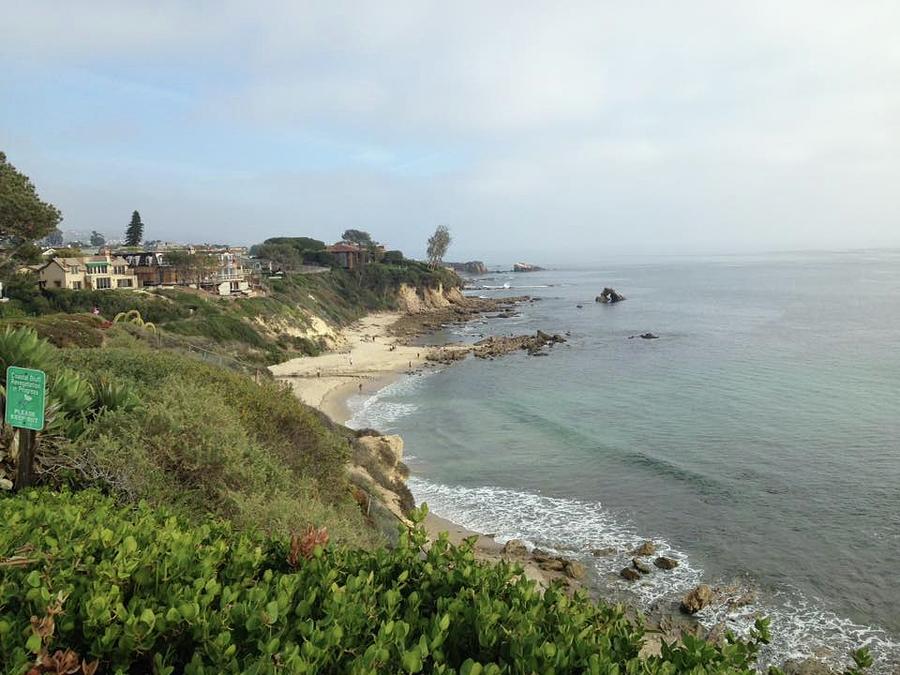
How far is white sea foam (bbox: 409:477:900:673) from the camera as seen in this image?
14719 mm

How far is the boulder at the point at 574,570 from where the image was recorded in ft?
59.3

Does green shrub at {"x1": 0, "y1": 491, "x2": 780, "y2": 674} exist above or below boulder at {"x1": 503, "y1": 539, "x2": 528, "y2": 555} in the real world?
above

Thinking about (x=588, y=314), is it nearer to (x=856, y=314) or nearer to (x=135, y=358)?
(x=856, y=314)

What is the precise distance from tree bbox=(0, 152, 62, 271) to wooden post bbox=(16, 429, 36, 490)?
871 inches

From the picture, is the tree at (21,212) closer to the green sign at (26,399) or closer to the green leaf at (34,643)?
the green sign at (26,399)

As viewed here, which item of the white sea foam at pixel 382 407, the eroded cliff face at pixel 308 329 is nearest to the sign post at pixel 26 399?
the white sea foam at pixel 382 407

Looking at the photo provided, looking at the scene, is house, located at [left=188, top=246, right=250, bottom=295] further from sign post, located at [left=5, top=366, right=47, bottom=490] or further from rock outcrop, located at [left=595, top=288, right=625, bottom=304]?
sign post, located at [left=5, top=366, right=47, bottom=490]

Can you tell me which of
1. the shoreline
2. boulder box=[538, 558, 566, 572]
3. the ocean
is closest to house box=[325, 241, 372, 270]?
the shoreline

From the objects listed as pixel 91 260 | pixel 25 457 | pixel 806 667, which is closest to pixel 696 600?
pixel 806 667

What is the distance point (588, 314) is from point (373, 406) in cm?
5585

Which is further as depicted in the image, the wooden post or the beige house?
the beige house

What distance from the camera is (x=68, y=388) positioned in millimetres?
8992

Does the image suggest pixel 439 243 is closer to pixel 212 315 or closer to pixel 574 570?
pixel 212 315

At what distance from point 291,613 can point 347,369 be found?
47.3 metres
